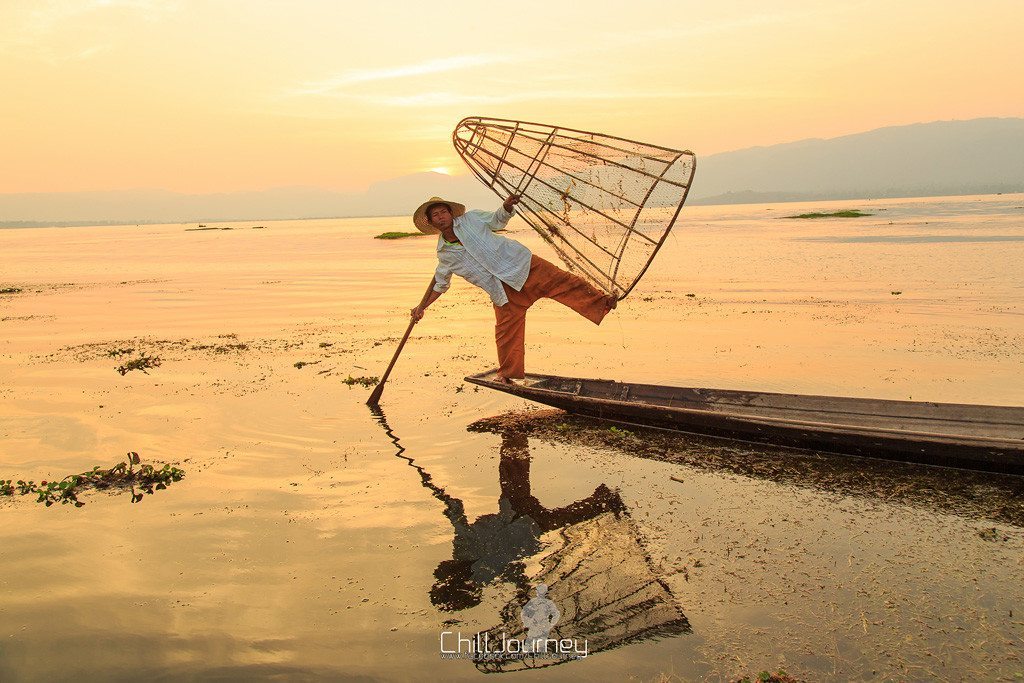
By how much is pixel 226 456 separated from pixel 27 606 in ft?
7.70

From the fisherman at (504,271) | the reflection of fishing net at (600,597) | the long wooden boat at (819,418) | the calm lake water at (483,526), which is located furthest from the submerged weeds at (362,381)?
the reflection of fishing net at (600,597)

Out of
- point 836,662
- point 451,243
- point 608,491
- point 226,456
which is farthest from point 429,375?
point 836,662

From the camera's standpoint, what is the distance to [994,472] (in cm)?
507

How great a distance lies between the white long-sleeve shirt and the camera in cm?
658

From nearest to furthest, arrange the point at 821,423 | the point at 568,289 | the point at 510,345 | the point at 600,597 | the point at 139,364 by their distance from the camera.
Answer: the point at 600,597, the point at 821,423, the point at 568,289, the point at 510,345, the point at 139,364

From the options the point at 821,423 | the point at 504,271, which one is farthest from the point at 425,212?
the point at 821,423

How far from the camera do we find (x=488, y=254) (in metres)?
6.61

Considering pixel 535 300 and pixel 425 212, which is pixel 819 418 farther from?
pixel 425 212

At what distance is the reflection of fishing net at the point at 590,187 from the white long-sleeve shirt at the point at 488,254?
1.22ft

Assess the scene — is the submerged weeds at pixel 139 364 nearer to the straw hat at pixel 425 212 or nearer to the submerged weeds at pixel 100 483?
the submerged weeds at pixel 100 483

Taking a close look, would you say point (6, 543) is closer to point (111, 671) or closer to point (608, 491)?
point (111, 671)

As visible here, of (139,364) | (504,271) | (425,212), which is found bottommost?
(139,364)

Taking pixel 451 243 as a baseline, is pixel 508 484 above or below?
below

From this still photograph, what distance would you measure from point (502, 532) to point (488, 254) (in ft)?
9.35
